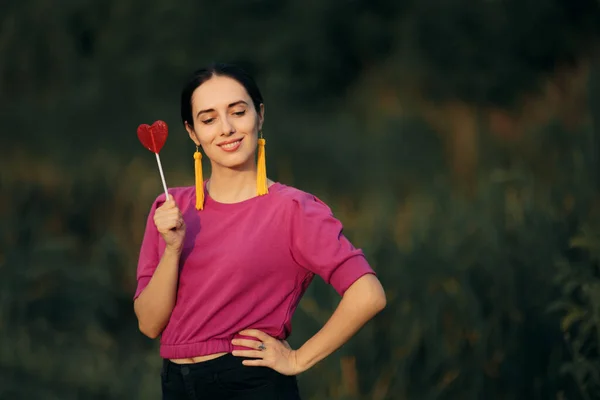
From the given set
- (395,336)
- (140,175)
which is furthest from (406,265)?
(140,175)

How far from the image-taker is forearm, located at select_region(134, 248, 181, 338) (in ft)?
7.85

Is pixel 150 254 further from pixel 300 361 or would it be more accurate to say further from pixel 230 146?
pixel 300 361

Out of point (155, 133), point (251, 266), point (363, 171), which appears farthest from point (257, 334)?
point (363, 171)

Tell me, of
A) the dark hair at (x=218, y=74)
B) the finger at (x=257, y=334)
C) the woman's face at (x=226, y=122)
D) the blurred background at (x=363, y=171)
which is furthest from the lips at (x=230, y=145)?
the blurred background at (x=363, y=171)

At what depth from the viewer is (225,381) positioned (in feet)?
7.89

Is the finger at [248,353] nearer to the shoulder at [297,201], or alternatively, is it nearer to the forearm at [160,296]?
the forearm at [160,296]

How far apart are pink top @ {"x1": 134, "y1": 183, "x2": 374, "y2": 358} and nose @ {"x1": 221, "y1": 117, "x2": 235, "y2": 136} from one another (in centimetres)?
16

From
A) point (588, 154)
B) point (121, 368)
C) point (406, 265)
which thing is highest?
point (588, 154)

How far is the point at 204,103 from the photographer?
2508mm

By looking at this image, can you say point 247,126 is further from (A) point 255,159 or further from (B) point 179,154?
(B) point 179,154

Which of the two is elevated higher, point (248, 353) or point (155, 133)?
point (155, 133)

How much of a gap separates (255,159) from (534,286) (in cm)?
238

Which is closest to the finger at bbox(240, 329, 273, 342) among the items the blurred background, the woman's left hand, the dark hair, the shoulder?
the woman's left hand

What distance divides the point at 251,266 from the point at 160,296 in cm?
21
